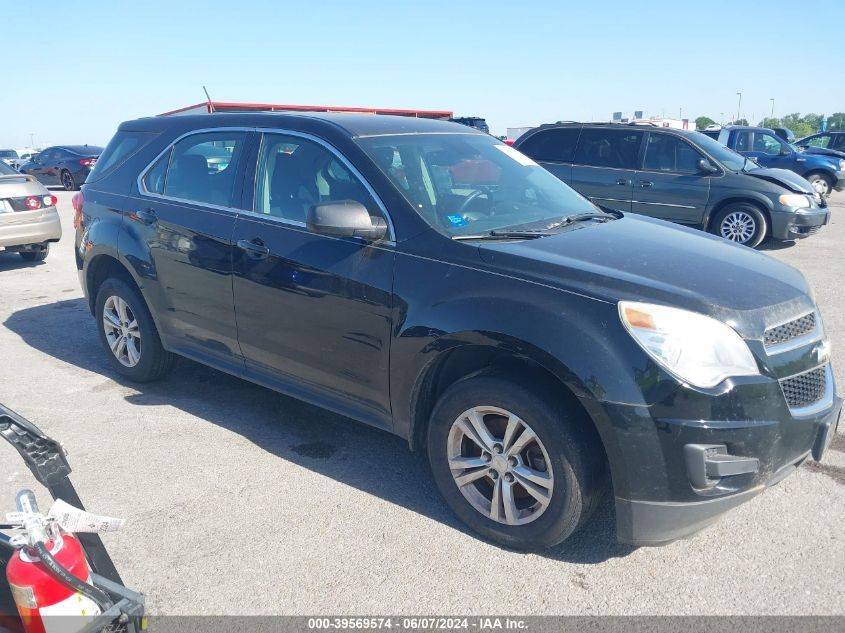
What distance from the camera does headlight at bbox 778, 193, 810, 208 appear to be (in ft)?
34.6

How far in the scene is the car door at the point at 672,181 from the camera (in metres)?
10.6

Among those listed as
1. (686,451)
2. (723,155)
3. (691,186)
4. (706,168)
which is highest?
(723,155)

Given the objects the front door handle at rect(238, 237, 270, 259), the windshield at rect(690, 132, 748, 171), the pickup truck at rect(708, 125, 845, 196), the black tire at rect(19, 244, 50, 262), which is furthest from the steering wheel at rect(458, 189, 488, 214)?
the pickup truck at rect(708, 125, 845, 196)

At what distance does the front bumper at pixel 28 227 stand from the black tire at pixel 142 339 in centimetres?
487

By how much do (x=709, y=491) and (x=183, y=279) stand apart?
326 cm

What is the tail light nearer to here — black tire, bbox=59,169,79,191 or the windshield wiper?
the windshield wiper

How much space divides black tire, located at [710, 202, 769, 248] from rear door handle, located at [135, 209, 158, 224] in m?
8.46

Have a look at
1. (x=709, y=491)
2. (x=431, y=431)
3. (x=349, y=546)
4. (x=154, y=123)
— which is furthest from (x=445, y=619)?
(x=154, y=123)

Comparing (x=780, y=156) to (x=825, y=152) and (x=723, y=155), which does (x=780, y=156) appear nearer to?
(x=825, y=152)

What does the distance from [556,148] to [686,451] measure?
30.1 feet

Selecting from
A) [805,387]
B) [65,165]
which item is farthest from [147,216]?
[65,165]

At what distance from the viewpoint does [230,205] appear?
14.1 feet

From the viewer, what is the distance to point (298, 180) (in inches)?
160

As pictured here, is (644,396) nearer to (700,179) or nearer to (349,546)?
(349,546)
